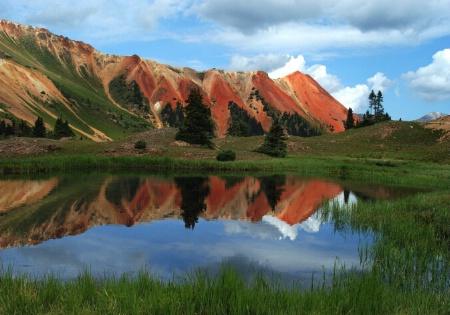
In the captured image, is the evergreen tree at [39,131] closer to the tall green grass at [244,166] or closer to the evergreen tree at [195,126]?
the evergreen tree at [195,126]

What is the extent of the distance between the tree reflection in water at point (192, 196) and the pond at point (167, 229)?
0.25 ft

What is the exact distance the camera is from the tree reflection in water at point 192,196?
27513mm

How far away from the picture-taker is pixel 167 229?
77.1 feet

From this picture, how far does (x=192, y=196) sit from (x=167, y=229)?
12.9 meters

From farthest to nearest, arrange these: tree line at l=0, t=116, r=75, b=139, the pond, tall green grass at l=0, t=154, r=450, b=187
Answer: tree line at l=0, t=116, r=75, b=139 < tall green grass at l=0, t=154, r=450, b=187 < the pond

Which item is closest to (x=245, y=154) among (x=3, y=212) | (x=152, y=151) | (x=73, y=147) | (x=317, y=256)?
(x=152, y=151)

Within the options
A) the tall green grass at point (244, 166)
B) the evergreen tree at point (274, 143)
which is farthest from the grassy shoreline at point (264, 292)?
the evergreen tree at point (274, 143)

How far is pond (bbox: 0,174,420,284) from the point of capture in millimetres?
16172

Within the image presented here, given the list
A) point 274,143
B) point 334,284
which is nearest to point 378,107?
point 274,143

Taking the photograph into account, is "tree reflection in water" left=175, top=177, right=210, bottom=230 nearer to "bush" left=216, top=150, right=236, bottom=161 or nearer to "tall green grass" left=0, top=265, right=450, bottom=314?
"tall green grass" left=0, top=265, right=450, bottom=314

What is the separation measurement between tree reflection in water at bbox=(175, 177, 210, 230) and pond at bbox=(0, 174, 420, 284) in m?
0.08

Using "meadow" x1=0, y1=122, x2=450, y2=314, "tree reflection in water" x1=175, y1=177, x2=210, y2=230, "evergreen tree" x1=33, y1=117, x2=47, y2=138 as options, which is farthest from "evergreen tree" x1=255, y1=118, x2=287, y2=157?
"evergreen tree" x1=33, y1=117, x2=47, y2=138

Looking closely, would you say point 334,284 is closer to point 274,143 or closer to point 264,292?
point 264,292

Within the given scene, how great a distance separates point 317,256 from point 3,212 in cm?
1903
